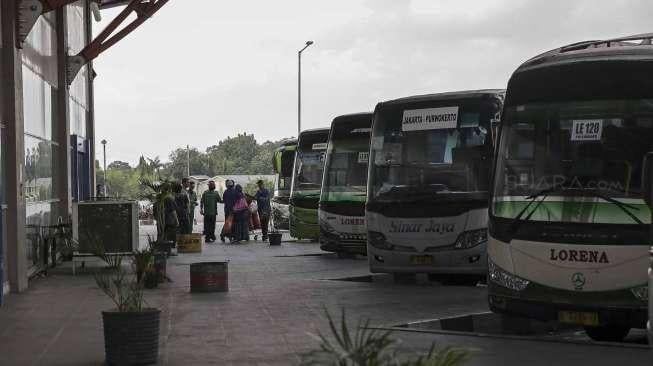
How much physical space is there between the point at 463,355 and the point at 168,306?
32.2 ft

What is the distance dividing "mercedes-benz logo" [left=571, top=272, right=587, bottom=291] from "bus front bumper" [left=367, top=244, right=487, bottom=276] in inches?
235

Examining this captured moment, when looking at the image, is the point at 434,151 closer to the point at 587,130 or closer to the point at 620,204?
the point at 587,130

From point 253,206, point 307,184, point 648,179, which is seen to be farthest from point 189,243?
point 648,179

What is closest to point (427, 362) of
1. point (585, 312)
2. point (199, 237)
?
point (585, 312)

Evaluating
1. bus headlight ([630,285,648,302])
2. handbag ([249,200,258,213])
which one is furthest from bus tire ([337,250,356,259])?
bus headlight ([630,285,648,302])

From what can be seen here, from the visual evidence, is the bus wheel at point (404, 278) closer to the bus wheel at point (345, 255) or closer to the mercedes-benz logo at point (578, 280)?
the bus wheel at point (345, 255)

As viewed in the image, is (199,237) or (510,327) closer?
(510,327)

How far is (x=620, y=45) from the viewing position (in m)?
11.7

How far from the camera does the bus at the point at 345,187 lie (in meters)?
22.9

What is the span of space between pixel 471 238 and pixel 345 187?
294 inches

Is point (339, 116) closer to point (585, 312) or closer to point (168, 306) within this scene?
A: point (168, 306)

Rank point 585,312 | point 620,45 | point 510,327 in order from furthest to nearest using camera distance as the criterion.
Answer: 1. point 510,327
2. point 620,45
3. point 585,312

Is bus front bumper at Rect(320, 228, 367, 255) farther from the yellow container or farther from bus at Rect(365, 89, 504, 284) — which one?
the yellow container

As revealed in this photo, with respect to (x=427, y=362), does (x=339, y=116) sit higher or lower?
higher
